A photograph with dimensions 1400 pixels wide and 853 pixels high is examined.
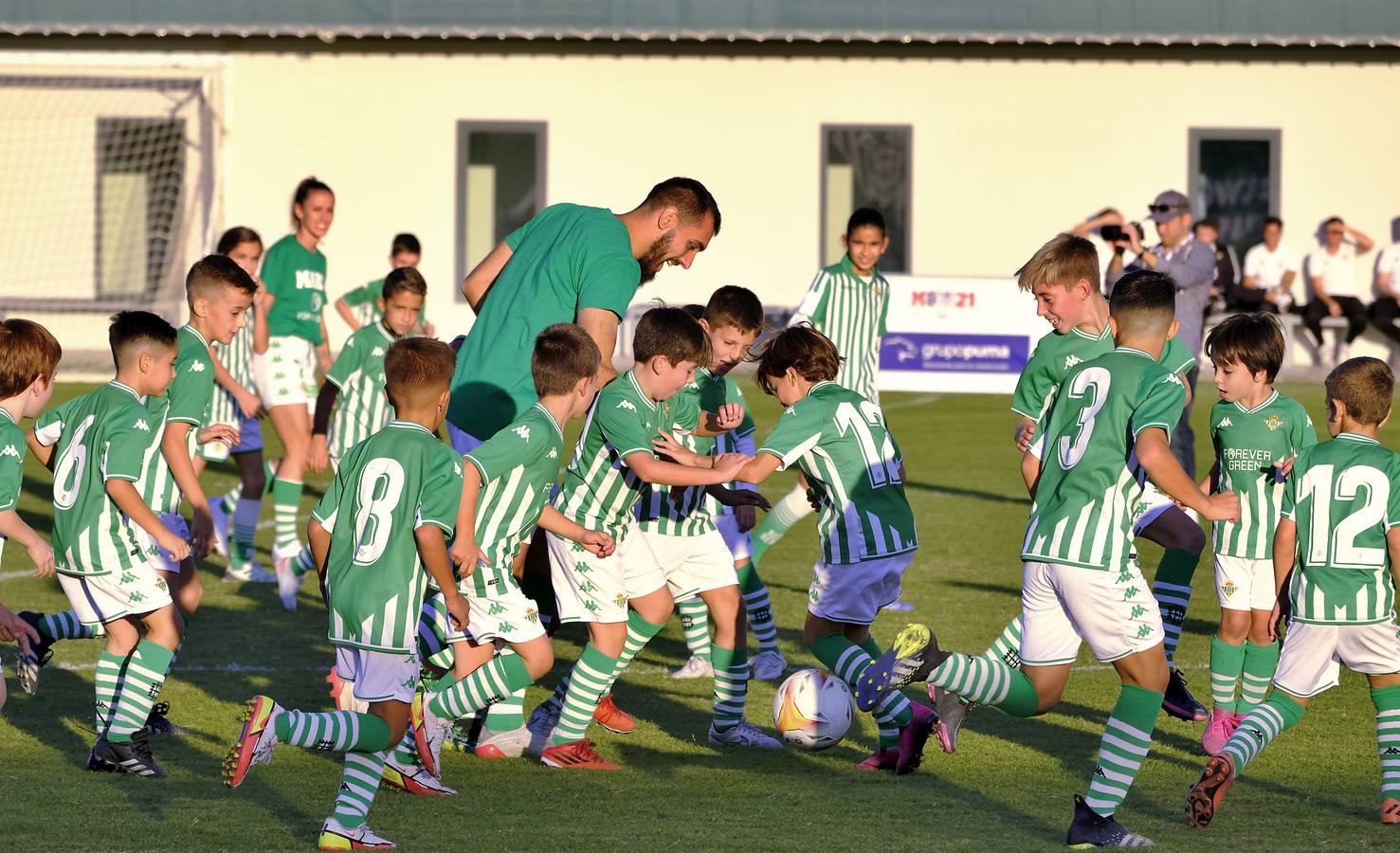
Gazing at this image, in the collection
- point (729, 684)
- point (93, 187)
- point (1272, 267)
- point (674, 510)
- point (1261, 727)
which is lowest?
point (729, 684)

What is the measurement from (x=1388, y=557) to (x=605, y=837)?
7.93 feet

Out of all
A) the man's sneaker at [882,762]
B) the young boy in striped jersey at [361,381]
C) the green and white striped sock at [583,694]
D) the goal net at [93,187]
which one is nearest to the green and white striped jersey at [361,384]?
the young boy in striped jersey at [361,381]

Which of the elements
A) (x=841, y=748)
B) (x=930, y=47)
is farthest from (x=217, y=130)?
(x=841, y=748)

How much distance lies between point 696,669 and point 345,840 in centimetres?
287

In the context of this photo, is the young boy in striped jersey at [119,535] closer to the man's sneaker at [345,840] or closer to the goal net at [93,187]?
the man's sneaker at [345,840]

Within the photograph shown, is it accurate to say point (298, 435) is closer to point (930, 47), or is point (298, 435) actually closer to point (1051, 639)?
point (1051, 639)

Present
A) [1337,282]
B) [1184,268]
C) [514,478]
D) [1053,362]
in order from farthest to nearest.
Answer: [1337,282] < [1184,268] < [1053,362] < [514,478]

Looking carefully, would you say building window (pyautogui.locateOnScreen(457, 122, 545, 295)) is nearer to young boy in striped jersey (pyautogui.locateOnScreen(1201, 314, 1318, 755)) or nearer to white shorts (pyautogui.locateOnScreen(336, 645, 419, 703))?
young boy in striped jersey (pyautogui.locateOnScreen(1201, 314, 1318, 755))

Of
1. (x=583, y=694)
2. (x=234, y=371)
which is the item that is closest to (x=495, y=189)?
(x=234, y=371)

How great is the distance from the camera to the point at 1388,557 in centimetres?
540

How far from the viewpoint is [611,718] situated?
657 centimetres

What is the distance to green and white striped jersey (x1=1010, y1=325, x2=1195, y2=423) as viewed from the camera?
6.97 meters

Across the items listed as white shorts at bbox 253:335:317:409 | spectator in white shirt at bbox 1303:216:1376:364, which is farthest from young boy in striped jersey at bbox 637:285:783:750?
spectator in white shirt at bbox 1303:216:1376:364

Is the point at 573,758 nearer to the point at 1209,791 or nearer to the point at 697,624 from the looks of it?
the point at 697,624
